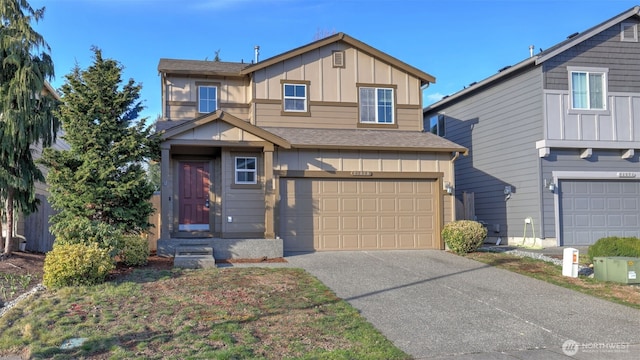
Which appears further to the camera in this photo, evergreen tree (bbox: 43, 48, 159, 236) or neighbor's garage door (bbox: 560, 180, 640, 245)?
neighbor's garage door (bbox: 560, 180, 640, 245)

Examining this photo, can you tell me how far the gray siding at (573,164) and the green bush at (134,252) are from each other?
11395 millimetres

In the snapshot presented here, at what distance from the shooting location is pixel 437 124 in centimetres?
2183

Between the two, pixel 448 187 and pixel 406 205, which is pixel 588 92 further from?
pixel 406 205

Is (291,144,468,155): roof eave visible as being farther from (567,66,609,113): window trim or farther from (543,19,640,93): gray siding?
(543,19,640,93): gray siding

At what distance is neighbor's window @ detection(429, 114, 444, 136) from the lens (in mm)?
21391

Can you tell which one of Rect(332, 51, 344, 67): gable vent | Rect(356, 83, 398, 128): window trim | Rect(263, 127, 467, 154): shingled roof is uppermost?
Rect(332, 51, 344, 67): gable vent

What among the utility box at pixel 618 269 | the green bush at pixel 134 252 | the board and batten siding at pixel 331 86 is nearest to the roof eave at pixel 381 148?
the board and batten siding at pixel 331 86

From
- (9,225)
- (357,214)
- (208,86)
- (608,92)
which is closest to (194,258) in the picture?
(9,225)

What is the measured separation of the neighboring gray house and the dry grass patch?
2.51 m

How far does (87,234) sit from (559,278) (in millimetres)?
10168

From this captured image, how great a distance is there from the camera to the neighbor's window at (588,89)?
16.2 meters

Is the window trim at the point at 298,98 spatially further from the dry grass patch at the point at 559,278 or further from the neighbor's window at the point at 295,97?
the dry grass patch at the point at 559,278

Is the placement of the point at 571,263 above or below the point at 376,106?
below

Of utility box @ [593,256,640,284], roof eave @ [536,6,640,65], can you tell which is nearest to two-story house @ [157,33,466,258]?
roof eave @ [536,6,640,65]
